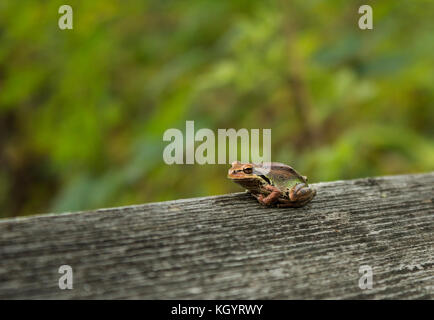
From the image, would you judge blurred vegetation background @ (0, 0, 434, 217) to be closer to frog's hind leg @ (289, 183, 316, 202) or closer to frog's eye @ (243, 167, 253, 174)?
frog's eye @ (243, 167, 253, 174)

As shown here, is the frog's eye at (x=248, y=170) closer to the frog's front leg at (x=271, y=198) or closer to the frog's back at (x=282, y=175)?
the frog's back at (x=282, y=175)

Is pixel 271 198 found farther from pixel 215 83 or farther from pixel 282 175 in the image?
pixel 215 83

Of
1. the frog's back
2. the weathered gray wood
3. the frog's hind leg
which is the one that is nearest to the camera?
the weathered gray wood

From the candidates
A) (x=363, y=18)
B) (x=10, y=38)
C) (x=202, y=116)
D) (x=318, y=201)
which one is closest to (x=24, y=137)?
(x=10, y=38)

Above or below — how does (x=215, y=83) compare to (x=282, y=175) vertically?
above

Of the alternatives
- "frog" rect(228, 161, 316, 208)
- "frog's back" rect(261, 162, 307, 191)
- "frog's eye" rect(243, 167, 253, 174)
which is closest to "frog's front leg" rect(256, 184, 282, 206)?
"frog" rect(228, 161, 316, 208)

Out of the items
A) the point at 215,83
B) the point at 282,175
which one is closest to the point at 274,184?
the point at 282,175
